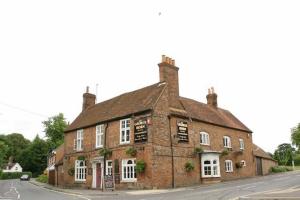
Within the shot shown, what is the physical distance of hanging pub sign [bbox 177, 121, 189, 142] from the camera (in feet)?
92.7

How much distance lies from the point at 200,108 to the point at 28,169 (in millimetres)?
69502

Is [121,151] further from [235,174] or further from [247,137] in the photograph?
[247,137]

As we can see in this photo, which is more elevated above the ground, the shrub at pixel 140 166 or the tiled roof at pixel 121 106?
the tiled roof at pixel 121 106

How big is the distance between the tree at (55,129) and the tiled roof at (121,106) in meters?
40.2

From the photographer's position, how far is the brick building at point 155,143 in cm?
2608

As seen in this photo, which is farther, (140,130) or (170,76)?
(170,76)

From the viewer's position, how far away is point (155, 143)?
25.8m

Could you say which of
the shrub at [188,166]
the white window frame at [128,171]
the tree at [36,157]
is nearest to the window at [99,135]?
the white window frame at [128,171]

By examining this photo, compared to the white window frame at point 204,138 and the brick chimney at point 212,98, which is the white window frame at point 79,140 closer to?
the white window frame at point 204,138

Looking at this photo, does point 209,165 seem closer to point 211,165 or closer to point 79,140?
point 211,165

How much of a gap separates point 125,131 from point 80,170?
8.06 m

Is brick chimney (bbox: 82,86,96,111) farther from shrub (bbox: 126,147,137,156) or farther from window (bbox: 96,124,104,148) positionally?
shrub (bbox: 126,147,137,156)

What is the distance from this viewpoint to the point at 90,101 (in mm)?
39812

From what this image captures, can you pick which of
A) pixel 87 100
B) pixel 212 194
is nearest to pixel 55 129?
pixel 87 100
